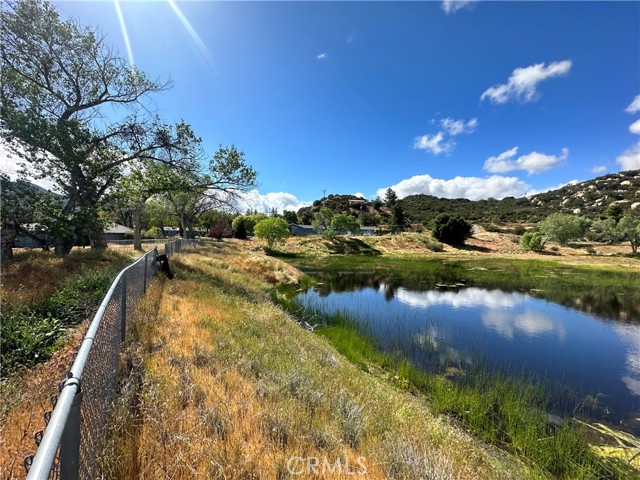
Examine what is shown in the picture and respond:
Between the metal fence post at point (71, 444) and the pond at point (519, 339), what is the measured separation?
31.6 feet

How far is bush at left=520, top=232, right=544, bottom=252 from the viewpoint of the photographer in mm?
54312

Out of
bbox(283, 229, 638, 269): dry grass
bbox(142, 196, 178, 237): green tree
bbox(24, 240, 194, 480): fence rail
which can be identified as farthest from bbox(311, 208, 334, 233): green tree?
bbox(24, 240, 194, 480): fence rail

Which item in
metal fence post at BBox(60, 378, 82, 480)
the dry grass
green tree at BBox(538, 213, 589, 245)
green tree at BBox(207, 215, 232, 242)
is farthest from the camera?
green tree at BBox(207, 215, 232, 242)

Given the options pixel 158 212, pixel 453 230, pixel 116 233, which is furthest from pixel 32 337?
pixel 453 230

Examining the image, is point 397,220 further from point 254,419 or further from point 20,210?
point 254,419

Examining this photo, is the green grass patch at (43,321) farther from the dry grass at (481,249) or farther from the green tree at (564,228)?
the green tree at (564,228)

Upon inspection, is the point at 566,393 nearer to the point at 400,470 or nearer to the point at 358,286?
the point at 400,470

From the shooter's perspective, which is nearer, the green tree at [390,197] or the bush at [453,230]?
the bush at [453,230]

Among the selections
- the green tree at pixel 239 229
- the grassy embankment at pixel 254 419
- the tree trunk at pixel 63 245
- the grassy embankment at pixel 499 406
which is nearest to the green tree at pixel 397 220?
the green tree at pixel 239 229

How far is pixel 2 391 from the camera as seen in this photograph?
3.68m

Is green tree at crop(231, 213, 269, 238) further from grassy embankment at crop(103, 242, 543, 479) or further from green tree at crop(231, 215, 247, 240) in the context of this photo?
grassy embankment at crop(103, 242, 543, 479)

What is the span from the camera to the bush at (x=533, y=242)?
54.3m

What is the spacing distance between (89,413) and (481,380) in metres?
9.31

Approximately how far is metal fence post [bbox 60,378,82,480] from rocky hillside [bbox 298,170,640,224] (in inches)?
4354
